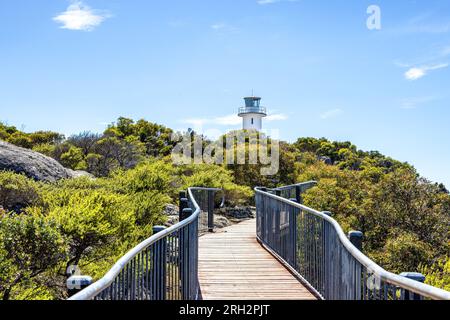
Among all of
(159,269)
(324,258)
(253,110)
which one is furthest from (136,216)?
(253,110)

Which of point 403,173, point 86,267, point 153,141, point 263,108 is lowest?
point 86,267

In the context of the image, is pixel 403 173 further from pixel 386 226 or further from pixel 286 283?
pixel 286 283

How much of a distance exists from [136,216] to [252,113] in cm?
5092

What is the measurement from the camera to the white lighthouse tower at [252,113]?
66.3m

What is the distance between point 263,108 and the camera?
6731cm

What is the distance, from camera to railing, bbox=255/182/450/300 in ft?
12.3

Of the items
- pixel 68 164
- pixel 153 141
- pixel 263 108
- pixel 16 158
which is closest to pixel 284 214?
pixel 16 158

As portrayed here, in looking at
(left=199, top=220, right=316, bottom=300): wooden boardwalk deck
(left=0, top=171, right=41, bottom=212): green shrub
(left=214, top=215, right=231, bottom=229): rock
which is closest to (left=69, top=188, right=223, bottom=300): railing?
(left=199, top=220, right=316, bottom=300): wooden boardwalk deck

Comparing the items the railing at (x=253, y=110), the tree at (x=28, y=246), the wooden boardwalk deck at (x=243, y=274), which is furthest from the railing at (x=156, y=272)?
the railing at (x=253, y=110)

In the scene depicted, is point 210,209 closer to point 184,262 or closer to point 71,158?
point 184,262

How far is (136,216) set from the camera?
16562 millimetres

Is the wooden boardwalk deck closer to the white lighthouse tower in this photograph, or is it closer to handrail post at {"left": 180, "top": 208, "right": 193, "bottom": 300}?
handrail post at {"left": 180, "top": 208, "right": 193, "bottom": 300}
